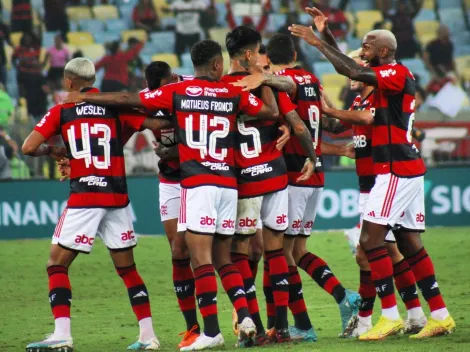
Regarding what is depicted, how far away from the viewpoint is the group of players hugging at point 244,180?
7602mm

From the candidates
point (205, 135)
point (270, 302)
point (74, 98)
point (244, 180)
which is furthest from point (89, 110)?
point (270, 302)

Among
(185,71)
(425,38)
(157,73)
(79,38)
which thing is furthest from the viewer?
(425,38)

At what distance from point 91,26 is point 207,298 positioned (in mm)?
16297

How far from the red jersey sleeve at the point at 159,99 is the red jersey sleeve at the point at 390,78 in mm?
1633

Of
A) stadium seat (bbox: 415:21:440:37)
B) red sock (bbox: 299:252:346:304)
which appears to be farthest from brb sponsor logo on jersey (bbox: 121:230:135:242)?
stadium seat (bbox: 415:21:440:37)

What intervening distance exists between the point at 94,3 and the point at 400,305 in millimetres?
14732

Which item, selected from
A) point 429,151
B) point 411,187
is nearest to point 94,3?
point 429,151

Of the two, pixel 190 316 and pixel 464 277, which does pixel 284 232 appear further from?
pixel 464 277

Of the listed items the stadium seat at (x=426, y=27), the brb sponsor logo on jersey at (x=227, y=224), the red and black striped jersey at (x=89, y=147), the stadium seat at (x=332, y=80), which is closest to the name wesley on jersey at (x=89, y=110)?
the red and black striped jersey at (x=89, y=147)

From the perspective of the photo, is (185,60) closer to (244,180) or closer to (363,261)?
(363,261)

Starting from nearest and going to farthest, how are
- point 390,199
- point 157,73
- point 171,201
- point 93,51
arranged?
point 390,199
point 157,73
point 171,201
point 93,51

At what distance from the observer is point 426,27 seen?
23.2 metres

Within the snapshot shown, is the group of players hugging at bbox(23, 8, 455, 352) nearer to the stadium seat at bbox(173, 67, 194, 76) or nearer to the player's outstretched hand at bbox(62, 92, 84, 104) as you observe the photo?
the player's outstretched hand at bbox(62, 92, 84, 104)

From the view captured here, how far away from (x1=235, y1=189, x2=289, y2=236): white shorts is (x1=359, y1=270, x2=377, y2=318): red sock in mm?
1145
